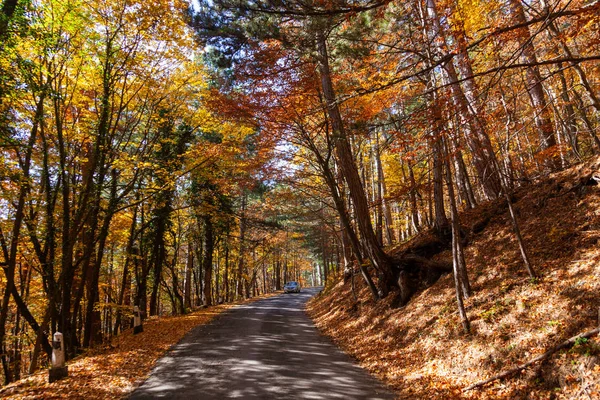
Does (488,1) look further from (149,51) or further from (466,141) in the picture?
(149,51)

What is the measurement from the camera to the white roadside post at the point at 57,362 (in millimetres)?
6215

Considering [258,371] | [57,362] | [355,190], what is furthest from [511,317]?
[57,362]

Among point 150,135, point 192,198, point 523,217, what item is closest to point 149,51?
point 150,135

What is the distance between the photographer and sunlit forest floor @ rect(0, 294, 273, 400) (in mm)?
5547

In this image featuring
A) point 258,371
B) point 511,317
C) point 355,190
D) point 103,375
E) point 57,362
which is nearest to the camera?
point 511,317

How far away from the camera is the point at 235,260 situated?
33688 millimetres

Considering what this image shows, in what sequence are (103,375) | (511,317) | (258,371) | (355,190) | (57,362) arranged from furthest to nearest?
(355,190), (103,375), (57,362), (258,371), (511,317)

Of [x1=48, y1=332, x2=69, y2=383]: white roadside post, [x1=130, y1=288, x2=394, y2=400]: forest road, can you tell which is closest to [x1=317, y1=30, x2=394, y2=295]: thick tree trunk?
[x1=130, y1=288, x2=394, y2=400]: forest road

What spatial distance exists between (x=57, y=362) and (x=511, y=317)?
805cm

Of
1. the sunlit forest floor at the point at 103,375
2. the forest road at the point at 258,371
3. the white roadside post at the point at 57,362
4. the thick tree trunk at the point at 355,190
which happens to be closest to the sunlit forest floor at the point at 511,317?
the forest road at the point at 258,371

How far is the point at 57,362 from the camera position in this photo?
6.29 meters

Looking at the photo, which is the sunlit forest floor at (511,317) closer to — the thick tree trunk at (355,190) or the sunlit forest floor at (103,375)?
the thick tree trunk at (355,190)

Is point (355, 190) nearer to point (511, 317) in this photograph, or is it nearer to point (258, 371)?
point (511, 317)

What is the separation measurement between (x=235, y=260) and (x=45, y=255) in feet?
78.5
